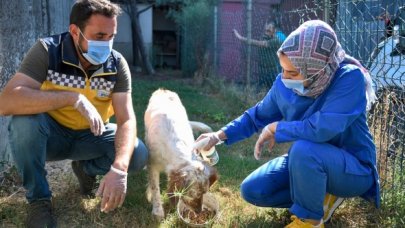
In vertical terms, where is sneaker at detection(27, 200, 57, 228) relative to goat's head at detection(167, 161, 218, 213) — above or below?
below

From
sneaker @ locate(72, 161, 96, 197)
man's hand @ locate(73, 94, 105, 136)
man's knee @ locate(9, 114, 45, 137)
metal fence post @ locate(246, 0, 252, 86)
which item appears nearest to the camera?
man's hand @ locate(73, 94, 105, 136)

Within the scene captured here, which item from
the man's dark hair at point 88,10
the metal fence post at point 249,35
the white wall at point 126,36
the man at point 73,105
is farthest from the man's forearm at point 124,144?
the white wall at point 126,36

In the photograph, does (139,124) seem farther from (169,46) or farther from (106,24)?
(169,46)

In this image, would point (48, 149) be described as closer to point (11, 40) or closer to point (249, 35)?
point (11, 40)

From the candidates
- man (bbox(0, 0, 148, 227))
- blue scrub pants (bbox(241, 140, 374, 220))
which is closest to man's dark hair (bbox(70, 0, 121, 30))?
man (bbox(0, 0, 148, 227))

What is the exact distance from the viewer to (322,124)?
8.18 feet

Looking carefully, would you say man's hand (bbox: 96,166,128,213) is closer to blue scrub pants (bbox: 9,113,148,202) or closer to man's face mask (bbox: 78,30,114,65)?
blue scrub pants (bbox: 9,113,148,202)

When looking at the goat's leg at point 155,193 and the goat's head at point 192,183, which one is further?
the goat's leg at point 155,193

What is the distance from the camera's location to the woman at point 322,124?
2.51 m

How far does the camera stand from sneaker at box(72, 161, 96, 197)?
345 cm

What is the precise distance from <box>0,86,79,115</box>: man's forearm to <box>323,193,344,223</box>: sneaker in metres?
1.63

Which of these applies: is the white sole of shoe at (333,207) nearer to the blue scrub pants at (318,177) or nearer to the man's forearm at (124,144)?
the blue scrub pants at (318,177)

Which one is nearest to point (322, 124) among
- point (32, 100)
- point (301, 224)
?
point (301, 224)

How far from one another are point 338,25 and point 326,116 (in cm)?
163
